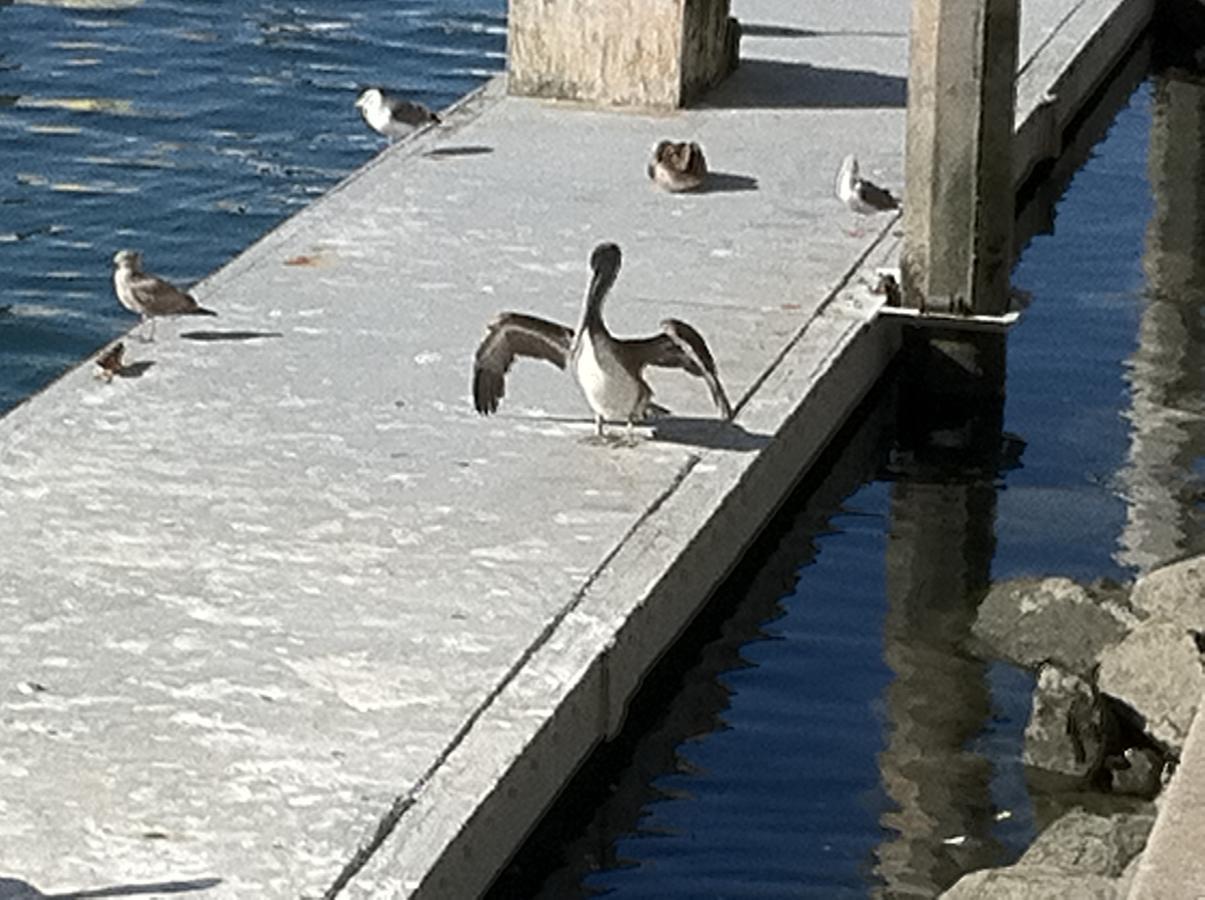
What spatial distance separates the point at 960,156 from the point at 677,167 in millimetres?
1939

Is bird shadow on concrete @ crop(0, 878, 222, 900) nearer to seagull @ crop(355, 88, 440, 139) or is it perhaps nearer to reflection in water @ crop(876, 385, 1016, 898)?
reflection in water @ crop(876, 385, 1016, 898)

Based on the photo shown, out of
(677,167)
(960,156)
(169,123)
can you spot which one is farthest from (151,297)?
(169,123)

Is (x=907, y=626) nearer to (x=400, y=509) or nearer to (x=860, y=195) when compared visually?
(x=400, y=509)

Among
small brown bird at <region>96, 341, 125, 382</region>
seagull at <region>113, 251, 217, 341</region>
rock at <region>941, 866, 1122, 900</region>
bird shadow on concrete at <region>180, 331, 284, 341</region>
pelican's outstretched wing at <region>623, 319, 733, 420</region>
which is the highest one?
pelican's outstretched wing at <region>623, 319, 733, 420</region>

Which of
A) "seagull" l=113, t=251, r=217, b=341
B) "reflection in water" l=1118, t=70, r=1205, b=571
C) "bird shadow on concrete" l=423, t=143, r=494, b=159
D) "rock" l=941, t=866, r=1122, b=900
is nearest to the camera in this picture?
"rock" l=941, t=866, r=1122, b=900

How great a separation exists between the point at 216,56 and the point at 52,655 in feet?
40.1

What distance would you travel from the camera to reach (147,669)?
9555 mm

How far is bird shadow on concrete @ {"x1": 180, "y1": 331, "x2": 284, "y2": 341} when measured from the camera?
1283 centimetres

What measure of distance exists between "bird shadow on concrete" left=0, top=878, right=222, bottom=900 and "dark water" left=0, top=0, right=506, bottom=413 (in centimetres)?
713

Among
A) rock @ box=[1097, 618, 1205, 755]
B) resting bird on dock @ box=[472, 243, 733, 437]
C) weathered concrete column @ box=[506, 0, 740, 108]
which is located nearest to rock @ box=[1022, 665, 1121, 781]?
rock @ box=[1097, 618, 1205, 755]

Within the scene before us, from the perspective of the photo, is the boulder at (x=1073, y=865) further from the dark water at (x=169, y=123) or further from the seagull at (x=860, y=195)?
the dark water at (x=169, y=123)

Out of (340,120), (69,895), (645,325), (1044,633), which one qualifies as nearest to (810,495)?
(645,325)

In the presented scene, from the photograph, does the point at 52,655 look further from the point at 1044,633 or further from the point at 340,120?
the point at 340,120

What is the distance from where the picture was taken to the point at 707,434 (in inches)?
472
